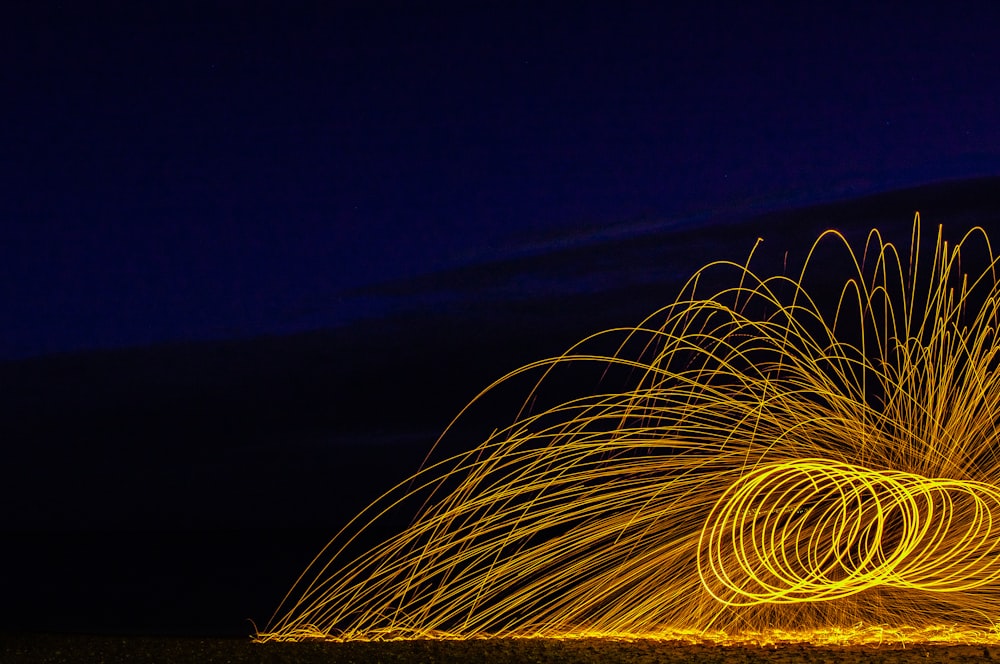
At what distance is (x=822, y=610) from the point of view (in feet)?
31.4

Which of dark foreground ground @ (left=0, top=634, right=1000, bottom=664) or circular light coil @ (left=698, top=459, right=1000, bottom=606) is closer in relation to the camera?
circular light coil @ (left=698, top=459, right=1000, bottom=606)

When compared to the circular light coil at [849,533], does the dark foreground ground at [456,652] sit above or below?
below

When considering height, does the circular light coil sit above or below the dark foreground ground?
above

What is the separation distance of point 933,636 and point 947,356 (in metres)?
2.20

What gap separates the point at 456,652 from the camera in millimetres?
8797

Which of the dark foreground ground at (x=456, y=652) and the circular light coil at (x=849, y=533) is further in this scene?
the dark foreground ground at (x=456, y=652)

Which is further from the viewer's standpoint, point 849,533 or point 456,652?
point 849,533

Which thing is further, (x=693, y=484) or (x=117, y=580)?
(x=117, y=580)

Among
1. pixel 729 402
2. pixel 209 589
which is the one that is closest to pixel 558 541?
pixel 729 402

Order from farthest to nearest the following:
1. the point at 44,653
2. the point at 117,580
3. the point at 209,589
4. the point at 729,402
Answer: the point at 117,580 < the point at 209,589 < the point at 44,653 < the point at 729,402

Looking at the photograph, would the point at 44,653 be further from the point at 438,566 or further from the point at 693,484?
the point at 693,484

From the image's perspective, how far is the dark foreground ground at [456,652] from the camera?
8211 mm

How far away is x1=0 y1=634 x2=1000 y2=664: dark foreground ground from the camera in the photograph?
821 cm

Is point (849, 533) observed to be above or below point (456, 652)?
above
